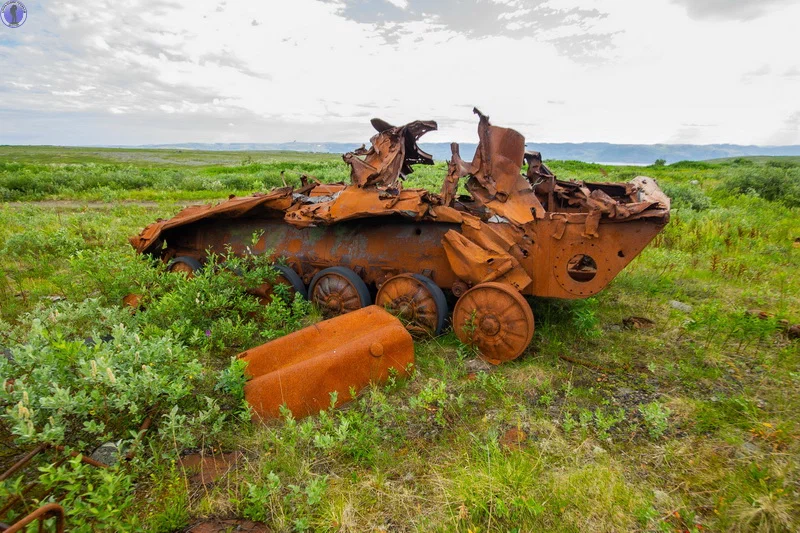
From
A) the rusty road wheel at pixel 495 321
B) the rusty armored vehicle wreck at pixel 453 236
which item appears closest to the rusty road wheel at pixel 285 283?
the rusty armored vehicle wreck at pixel 453 236

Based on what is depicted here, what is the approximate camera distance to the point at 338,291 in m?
5.24

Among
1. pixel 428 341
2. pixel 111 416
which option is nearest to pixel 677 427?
pixel 428 341


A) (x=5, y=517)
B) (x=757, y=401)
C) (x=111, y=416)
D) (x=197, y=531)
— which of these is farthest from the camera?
(x=757, y=401)

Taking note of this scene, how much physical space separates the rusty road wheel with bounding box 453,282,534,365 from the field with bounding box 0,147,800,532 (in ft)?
0.56

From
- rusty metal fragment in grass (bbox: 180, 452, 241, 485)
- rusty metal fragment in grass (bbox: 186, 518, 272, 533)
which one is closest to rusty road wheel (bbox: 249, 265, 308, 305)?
rusty metal fragment in grass (bbox: 180, 452, 241, 485)

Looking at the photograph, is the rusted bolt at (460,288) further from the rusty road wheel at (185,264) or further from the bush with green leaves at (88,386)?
the rusty road wheel at (185,264)

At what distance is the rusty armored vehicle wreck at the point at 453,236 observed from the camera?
4.43 m

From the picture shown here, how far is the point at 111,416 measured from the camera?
8.87 ft

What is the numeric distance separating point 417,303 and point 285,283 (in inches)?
76.9

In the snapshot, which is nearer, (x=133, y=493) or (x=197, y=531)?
(x=197, y=531)

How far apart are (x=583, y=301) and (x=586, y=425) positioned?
296 centimetres

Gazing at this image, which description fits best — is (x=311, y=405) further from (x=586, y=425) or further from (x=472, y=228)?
(x=472, y=228)

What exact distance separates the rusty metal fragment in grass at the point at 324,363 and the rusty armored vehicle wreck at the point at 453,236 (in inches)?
34.7

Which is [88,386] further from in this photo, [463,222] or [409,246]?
[463,222]
